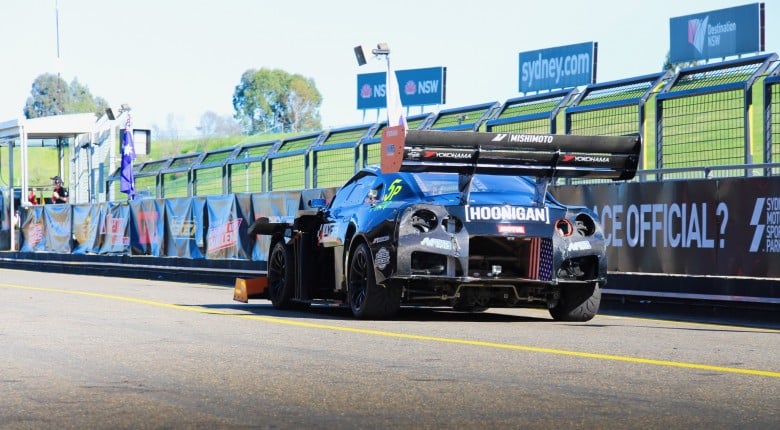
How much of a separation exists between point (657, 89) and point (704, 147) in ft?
3.25

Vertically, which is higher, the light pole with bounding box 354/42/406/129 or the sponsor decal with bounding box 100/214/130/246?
the light pole with bounding box 354/42/406/129

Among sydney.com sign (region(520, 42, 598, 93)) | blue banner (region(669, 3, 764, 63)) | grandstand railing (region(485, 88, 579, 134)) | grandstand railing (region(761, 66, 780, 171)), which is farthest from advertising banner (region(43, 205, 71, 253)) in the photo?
sydney.com sign (region(520, 42, 598, 93))

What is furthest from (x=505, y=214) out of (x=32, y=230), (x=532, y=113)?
(x=32, y=230)

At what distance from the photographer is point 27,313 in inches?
551

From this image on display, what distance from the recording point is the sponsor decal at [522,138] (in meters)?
12.1

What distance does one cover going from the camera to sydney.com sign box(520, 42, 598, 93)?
9419cm

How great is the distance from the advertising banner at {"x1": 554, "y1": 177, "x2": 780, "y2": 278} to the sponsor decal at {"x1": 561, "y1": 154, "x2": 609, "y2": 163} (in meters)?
2.25

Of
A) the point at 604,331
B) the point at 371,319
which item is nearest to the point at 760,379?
the point at 604,331

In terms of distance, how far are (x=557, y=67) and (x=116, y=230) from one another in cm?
7113

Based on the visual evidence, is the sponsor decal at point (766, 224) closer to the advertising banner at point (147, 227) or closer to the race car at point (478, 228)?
the race car at point (478, 228)

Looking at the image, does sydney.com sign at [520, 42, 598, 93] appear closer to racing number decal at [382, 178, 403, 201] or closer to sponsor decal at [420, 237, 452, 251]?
racing number decal at [382, 178, 403, 201]

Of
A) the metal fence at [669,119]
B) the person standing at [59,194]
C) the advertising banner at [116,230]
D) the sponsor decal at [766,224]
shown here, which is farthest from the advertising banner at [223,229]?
the person standing at [59,194]

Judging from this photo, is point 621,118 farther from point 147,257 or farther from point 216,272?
point 147,257

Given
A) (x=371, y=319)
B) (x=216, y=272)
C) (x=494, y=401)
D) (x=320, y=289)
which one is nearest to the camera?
(x=494, y=401)
